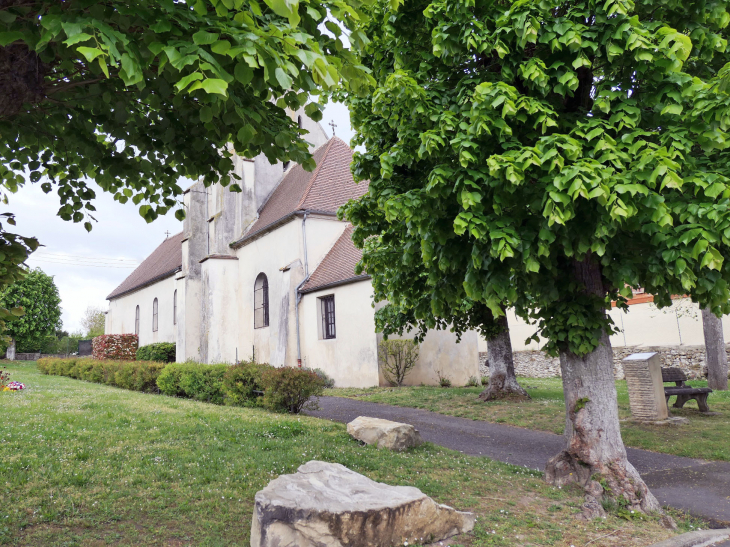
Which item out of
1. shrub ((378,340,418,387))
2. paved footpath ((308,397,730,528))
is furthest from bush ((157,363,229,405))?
shrub ((378,340,418,387))

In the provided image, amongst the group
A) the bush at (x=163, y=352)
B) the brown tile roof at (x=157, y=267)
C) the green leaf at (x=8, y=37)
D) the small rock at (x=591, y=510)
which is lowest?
the small rock at (x=591, y=510)

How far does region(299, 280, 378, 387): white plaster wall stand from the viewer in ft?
53.4

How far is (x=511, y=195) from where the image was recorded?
15.2ft

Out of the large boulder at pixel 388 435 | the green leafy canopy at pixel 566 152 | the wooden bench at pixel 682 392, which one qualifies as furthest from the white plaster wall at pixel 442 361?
the green leafy canopy at pixel 566 152

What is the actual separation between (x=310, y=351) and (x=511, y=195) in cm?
1466

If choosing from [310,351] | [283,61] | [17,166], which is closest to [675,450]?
[283,61]

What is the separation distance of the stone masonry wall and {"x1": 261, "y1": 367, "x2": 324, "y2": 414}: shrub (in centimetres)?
759

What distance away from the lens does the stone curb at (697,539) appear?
4.17 m

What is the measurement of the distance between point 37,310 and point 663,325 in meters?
44.1

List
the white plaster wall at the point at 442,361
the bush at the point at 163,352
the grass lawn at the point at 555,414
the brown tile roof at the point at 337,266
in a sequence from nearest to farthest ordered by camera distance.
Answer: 1. the grass lawn at the point at 555,414
2. the white plaster wall at the point at 442,361
3. the brown tile roof at the point at 337,266
4. the bush at the point at 163,352

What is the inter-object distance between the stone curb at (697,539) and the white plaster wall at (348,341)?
11806mm

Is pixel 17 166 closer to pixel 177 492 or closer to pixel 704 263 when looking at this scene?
pixel 177 492

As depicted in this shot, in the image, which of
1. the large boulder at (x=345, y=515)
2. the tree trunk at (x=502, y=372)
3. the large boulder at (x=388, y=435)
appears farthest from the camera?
the tree trunk at (x=502, y=372)

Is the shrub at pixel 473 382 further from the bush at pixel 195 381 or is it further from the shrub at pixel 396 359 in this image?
the bush at pixel 195 381
